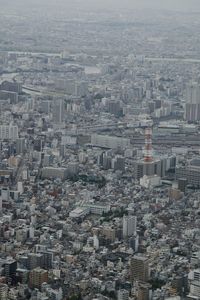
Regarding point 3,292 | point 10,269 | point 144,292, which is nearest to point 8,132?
point 10,269

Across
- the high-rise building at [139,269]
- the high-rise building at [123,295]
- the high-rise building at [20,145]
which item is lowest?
the high-rise building at [123,295]

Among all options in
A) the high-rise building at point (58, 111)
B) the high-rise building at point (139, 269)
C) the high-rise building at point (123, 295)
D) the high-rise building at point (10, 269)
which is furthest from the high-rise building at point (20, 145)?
the high-rise building at point (123, 295)

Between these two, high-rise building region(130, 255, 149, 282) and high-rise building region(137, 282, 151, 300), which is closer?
high-rise building region(137, 282, 151, 300)

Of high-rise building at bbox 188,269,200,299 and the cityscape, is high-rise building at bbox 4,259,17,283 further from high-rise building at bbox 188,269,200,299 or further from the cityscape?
high-rise building at bbox 188,269,200,299

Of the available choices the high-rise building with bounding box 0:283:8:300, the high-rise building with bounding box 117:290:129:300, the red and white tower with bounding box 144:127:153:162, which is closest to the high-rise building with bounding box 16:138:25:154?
the red and white tower with bounding box 144:127:153:162

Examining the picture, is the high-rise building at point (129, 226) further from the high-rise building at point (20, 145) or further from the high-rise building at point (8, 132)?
the high-rise building at point (8, 132)
